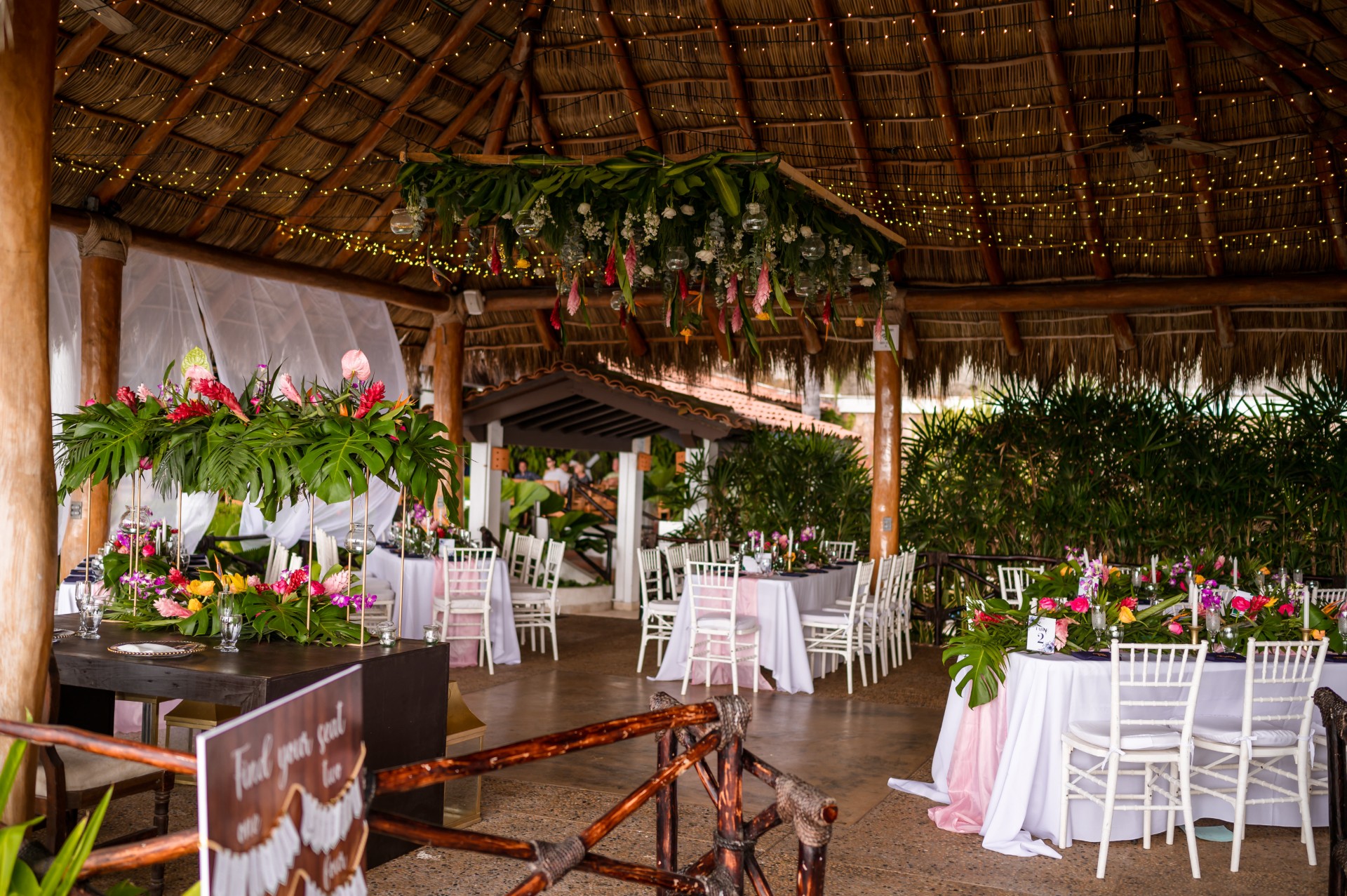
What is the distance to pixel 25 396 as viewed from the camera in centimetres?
289

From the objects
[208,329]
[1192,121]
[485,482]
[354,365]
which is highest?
[1192,121]

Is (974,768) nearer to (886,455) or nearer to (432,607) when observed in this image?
(432,607)

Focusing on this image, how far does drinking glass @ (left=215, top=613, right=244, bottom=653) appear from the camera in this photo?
387 cm

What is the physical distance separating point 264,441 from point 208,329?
5.81 meters

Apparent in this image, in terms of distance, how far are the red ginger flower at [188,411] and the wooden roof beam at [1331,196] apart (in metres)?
7.65

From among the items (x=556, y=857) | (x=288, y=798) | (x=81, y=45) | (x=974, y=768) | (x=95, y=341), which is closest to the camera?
(x=288, y=798)

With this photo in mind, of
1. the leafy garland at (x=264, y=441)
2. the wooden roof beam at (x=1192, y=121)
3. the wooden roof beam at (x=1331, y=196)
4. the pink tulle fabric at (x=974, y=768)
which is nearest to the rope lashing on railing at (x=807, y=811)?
the leafy garland at (x=264, y=441)

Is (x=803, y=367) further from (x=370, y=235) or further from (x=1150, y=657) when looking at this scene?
(x=1150, y=657)

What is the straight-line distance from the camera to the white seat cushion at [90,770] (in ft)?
11.0

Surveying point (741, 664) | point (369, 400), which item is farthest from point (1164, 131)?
point (741, 664)

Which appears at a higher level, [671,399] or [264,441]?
[671,399]

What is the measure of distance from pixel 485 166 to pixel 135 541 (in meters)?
2.60

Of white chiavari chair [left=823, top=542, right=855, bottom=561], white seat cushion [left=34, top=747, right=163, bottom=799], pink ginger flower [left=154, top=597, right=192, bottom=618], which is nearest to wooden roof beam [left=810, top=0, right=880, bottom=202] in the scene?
white chiavari chair [left=823, top=542, right=855, bottom=561]

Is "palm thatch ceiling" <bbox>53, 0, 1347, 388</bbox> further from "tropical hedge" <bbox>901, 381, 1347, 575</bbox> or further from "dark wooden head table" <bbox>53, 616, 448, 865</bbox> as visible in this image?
"dark wooden head table" <bbox>53, 616, 448, 865</bbox>
